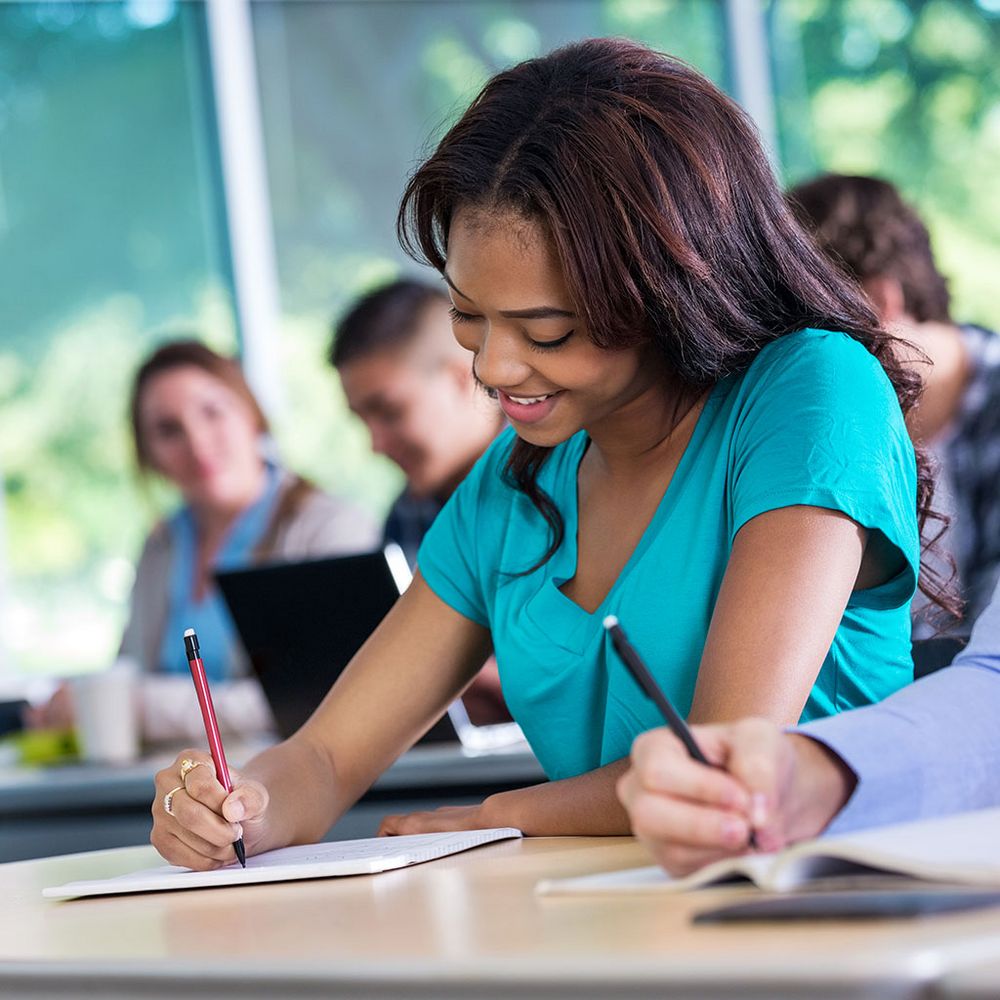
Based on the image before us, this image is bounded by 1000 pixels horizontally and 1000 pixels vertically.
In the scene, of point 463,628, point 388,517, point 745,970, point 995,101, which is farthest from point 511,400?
point 995,101

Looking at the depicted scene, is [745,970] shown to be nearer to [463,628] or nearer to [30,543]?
[463,628]

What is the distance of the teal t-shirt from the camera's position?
1.22 m

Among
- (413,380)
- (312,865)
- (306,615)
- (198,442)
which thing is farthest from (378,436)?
(312,865)

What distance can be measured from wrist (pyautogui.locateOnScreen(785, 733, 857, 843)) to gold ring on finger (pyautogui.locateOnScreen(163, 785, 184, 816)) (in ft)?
1.97

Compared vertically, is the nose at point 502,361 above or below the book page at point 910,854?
above

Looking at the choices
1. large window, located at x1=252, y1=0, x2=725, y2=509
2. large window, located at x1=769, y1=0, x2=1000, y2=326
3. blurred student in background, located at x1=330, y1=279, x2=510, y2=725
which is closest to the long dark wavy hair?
blurred student in background, located at x1=330, y1=279, x2=510, y2=725

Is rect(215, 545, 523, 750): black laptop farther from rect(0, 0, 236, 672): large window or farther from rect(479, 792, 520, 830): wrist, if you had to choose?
rect(0, 0, 236, 672): large window

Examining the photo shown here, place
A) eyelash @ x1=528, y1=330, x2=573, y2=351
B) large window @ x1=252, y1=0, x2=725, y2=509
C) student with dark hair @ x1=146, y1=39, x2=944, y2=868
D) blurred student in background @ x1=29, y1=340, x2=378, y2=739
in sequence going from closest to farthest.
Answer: student with dark hair @ x1=146, y1=39, x2=944, y2=868, eyelash @ x1=528, y1=330, x2=573, y2=351, blurred student in background @ x1=29, y1=340, x2=378, y2=739, large window @ x1=252, y1=0, x2=725, y2=509

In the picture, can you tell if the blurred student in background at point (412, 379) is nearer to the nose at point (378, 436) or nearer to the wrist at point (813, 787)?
the nose at point (378, 436)

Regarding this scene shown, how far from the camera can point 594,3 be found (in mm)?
4941

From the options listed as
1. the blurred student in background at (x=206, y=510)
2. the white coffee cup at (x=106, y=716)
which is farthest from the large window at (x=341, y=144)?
the white coffee cup at (x=106, y=716)

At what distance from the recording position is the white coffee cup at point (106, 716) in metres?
2.75

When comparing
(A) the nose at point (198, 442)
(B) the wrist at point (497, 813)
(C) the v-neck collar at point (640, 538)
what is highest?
(A) the nose at point (198, 442)

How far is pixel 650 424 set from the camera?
1.42 metres
